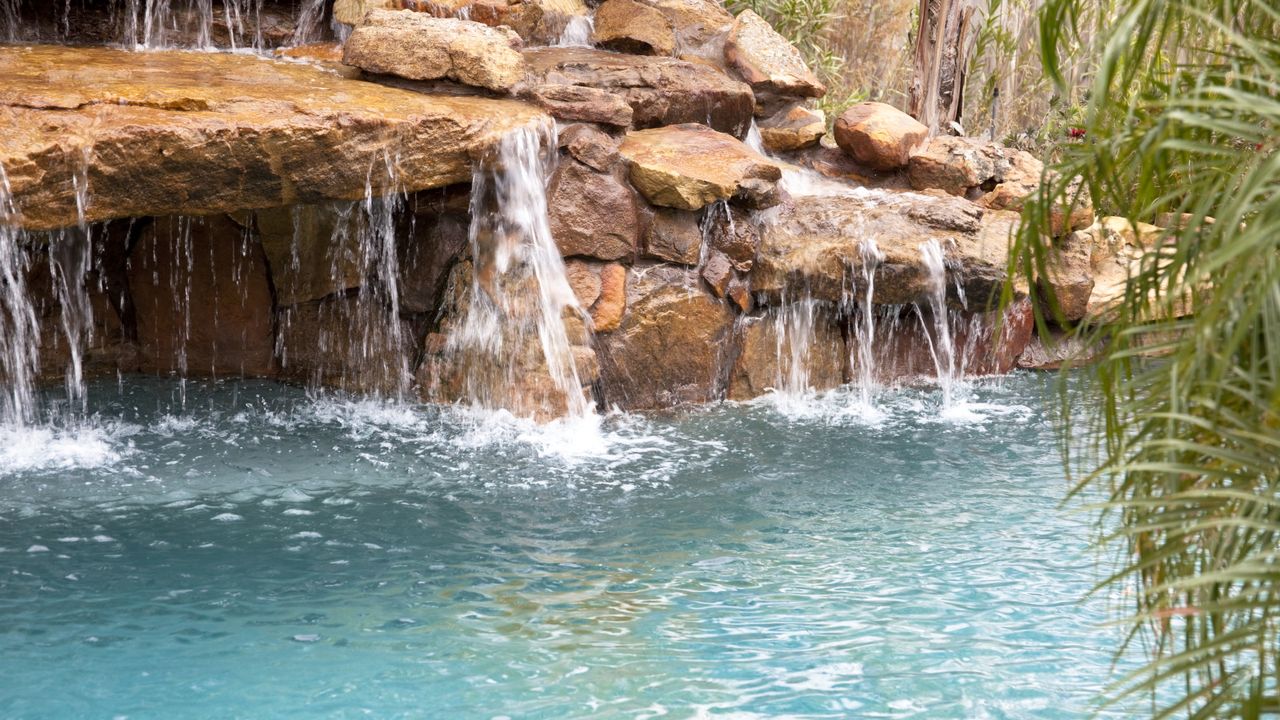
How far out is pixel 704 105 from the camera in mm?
8227

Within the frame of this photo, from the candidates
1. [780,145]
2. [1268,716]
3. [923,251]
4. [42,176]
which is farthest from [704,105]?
[1268,716]

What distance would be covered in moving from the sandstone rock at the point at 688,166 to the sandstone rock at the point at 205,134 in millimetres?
761

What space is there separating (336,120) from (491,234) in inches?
46.4

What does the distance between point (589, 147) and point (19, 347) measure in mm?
3506

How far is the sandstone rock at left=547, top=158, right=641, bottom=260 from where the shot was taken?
6953mm

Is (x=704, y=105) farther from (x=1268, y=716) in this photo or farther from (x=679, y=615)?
(x=1268, y=716)

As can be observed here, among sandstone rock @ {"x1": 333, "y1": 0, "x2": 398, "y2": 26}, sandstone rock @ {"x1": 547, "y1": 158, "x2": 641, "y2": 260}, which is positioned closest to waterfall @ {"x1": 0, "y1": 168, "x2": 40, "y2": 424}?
sandstone rock @ {"x1": 333, "y1": 0, "x2": 398, "y2": 26}

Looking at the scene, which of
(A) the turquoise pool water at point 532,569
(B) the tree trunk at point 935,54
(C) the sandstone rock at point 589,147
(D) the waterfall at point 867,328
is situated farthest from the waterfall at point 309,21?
(B) the tree trunk at point 935,54

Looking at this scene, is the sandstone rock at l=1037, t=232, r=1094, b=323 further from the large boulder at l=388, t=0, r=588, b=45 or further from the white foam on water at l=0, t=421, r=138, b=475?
the white foam on water at l=0, t=421, r=138, b=475

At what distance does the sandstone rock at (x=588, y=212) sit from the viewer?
6.95m

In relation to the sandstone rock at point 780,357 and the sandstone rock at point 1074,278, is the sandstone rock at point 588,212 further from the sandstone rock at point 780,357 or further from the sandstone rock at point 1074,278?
the sandstone rock at point 1074,278

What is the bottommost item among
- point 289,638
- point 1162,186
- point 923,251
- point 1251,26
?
point 289,638

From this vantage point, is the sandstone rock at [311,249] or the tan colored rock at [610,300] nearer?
the tan colored rock at [610,300]

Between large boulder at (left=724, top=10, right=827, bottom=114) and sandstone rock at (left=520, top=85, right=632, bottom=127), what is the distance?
1.93 m
